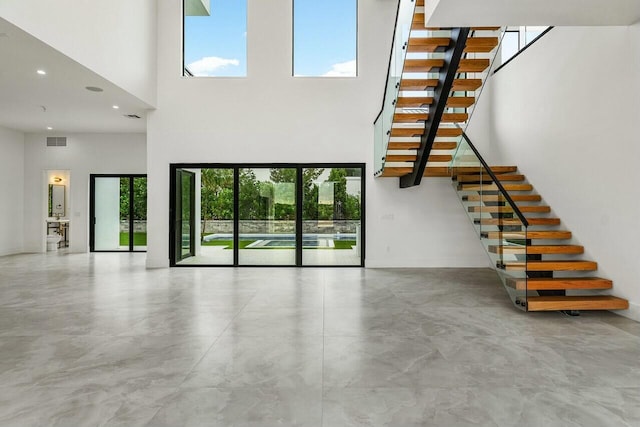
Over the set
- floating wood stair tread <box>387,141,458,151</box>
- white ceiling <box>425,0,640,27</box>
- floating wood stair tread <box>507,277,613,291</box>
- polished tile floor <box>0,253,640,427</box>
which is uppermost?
white ceiling <box>425,0,640,27</box>

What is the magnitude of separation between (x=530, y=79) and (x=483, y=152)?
84.8 inches

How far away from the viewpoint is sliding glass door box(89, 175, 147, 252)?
40.8ft

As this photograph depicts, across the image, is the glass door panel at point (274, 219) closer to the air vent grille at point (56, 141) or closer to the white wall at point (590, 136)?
the white wall at point (590, 136)

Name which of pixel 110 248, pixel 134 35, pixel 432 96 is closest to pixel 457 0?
pixel 432 96

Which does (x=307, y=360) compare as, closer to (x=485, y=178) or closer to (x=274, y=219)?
(x=485, y=178)

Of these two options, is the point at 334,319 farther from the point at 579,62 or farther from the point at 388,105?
the point at 579,62

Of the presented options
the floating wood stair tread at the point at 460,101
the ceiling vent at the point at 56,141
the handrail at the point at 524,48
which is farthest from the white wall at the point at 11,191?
the handrail at the point at 524,48

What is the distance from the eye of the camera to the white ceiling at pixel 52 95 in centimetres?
589

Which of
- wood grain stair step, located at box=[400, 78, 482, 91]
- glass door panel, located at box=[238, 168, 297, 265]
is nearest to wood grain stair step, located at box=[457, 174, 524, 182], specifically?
wood grain stair step, located at box=[400, 78, 482, 91]

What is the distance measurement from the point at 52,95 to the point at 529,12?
349 inches

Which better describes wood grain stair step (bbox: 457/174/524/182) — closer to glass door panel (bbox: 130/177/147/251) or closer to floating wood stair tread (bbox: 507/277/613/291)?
floating wood stair tread (bbox: 507/277/613/291)

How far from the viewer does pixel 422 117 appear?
21.7 feet

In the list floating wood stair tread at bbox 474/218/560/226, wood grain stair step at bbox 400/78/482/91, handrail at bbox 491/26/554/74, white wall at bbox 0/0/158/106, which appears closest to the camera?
white wall at bbox 0/0/158/106

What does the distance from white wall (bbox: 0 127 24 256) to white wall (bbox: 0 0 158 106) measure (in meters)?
5.82
